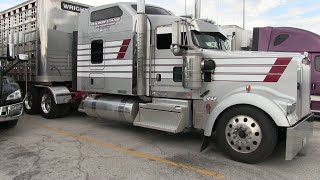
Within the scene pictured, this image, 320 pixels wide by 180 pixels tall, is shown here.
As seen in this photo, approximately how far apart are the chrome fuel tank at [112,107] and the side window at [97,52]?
0.92m

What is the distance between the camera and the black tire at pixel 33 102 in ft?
33.9

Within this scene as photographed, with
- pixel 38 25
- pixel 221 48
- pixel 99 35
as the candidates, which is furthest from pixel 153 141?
pixel 38 25

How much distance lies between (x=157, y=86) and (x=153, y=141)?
119 centimetres

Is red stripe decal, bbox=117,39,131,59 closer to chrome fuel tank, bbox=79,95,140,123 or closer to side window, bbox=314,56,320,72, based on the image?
chrome fuel tank, bbox=79,95,140,123

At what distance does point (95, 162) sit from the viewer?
5.60 m

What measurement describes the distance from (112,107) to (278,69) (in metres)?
3.91

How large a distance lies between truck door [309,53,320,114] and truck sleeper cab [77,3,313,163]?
3.98 m

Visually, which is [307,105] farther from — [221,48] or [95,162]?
[95,162]

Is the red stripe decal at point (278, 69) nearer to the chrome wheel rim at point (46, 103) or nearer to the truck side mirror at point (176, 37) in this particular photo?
the truck side mirror at point (176, 37)

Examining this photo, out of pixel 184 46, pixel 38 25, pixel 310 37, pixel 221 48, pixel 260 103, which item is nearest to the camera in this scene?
pixel 260 103

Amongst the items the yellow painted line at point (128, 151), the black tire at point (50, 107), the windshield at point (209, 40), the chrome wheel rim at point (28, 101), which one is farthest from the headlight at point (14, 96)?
the windshield at point (209, 40)

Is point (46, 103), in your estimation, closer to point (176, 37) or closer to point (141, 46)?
point (141, 46)

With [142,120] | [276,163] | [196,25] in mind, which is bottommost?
[276,163]

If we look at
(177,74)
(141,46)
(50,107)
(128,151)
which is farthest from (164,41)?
(50,107)
